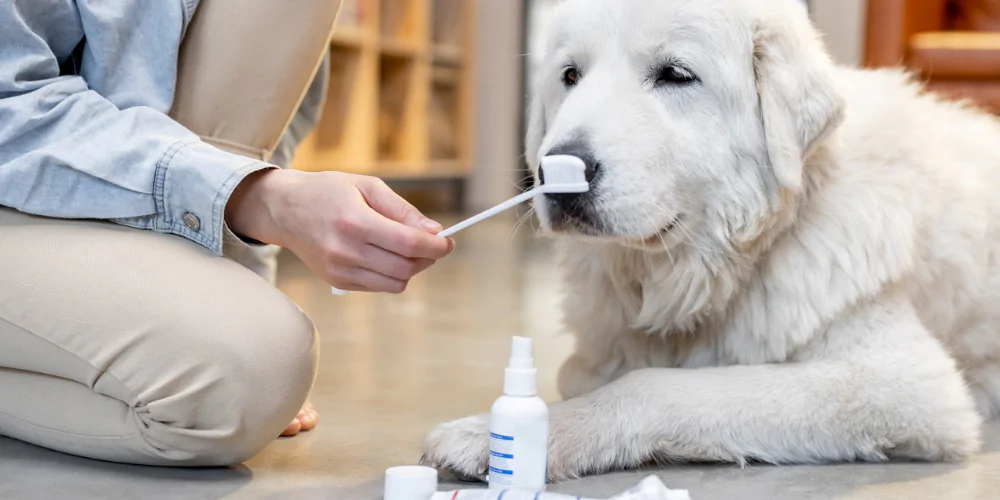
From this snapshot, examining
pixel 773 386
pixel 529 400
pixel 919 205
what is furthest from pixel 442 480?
pixel 919 205

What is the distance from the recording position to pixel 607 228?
1324mm

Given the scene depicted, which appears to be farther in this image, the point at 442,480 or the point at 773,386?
the point at 773,386

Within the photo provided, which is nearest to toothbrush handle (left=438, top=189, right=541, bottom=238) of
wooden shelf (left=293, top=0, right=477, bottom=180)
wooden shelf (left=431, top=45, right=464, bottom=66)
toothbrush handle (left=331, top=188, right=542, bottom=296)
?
toothbrush handle (left=331, top=188, right=542, bottom=296)

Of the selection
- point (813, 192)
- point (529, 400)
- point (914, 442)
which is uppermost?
point (813, 192)

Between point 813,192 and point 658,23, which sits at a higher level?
point 658,23

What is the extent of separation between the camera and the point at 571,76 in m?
1.55

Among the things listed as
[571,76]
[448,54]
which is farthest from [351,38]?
[571,76]

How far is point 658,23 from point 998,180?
0.71 metres

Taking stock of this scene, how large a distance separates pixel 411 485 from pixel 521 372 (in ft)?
0.53

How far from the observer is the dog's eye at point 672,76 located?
1418 millimetres

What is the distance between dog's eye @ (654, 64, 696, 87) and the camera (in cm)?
142

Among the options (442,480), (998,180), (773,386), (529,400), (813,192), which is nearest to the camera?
(529,400)

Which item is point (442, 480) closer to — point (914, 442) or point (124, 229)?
point (124, 229)

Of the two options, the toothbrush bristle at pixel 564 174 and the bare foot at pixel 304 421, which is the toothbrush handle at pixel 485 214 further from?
the bare foot at pixel 304 421
